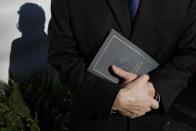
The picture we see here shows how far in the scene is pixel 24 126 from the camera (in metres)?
3.74

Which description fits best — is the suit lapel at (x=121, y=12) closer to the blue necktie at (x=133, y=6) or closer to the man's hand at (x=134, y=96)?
the blue necktie at (x=133, y=6)

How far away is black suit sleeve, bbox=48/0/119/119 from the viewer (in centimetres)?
198

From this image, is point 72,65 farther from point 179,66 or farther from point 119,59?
point 179,66

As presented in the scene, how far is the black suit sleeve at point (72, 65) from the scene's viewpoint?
198 cm

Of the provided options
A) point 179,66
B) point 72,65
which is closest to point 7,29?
point 72,65

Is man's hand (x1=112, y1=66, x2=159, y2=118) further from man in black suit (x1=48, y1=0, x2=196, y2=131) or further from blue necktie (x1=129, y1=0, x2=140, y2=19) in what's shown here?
blue necktie (x1=129, y1=0, x2=140, y2=19)

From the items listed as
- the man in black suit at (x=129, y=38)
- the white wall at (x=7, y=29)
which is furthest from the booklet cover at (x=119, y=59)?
the white wall at (x=7, y=29)

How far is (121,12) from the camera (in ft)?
6.33

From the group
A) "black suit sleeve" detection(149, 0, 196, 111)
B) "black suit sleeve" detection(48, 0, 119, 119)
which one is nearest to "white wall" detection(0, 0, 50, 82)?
"black suit sleeve" detection(48, 0, 119, 119)

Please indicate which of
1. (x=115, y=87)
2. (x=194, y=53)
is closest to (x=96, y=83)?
(x=115, y=87)

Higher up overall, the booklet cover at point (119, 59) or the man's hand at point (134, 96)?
the booklet cover at point (119, 59)

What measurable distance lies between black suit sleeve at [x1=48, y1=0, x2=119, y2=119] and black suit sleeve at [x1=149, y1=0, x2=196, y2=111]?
0.76 ft

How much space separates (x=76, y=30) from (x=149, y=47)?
1.09ft

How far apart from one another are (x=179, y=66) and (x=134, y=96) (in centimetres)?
26
